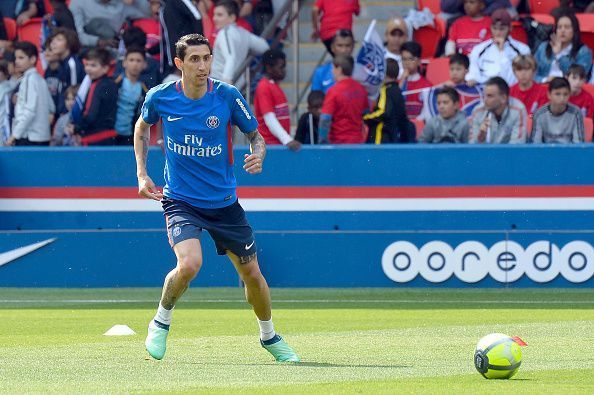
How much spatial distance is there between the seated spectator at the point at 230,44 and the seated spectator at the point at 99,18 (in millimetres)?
2519

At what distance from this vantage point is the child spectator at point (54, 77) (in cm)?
1875

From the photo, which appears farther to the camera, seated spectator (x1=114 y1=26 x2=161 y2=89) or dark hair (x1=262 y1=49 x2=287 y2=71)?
seated spectator (x1=114 y1=26 x2=161 y2=89)

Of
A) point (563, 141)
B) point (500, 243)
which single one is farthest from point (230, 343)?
point (563, 141)

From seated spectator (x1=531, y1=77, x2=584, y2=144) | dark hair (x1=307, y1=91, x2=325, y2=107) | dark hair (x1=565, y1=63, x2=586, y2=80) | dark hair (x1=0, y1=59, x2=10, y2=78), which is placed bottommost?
seated spectator (x1=531, y1=77, x2=584, y2=144)

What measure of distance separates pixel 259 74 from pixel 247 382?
1056 cm

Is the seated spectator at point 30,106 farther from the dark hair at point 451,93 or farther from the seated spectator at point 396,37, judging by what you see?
the dark hair at point 451,93

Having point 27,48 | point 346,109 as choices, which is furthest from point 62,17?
point 346,109

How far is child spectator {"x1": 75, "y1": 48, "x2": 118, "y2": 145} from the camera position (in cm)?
1792

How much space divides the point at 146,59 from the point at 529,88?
4.87 m

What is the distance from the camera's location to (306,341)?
37.3ft

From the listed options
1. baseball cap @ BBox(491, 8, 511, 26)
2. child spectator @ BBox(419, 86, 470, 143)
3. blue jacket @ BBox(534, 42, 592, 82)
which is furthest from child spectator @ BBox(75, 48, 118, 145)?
blue jacket @ BBox(534, 42, 592, 82)

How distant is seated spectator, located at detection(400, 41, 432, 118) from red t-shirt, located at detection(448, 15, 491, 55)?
82 centimetres

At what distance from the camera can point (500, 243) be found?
16625mm

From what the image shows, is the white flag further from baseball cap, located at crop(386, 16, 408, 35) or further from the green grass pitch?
the green grass pitch
